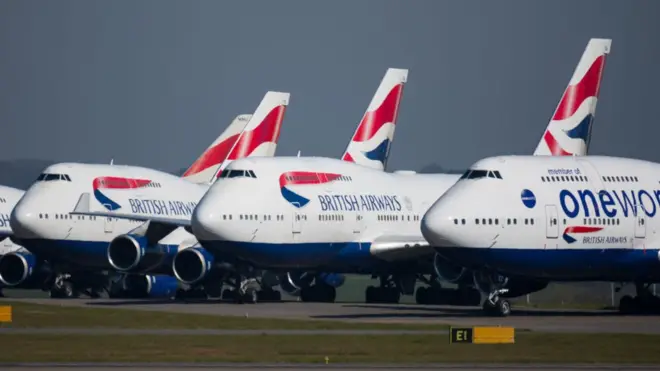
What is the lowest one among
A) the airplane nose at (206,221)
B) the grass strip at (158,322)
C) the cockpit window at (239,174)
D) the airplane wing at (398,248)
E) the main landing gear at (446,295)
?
the grass strip at (158,322)

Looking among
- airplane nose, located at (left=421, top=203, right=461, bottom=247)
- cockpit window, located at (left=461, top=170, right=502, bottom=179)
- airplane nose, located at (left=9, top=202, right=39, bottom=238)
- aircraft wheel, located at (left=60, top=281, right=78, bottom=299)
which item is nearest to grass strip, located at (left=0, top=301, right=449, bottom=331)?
airplane nose, located at (left=421, top=203, right=461, bottom=247)

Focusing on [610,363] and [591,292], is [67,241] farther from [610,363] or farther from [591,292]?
[610,363]

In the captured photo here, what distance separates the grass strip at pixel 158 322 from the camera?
49.1m

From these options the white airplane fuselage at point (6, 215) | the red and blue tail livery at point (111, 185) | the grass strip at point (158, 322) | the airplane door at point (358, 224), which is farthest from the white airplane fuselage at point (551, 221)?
the white airplane fuselage at point (6, 215)

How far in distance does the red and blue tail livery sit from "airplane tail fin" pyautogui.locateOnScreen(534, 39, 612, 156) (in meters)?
19.0

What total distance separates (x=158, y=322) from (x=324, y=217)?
1624 centimetres

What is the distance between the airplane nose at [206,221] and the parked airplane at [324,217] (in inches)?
1.6

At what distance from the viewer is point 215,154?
89312 mm

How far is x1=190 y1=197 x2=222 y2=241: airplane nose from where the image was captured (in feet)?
211

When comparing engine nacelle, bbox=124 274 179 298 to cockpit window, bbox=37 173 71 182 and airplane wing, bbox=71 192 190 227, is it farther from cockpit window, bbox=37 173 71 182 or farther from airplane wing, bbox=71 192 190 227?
cockpit window, bbox=37 173 71 182

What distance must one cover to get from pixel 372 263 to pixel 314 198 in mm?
4273

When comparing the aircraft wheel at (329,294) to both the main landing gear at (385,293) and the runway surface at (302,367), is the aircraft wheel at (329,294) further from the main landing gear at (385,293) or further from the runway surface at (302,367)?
the runway surface at (302,367)

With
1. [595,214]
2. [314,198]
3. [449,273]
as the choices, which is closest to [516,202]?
[595,214]

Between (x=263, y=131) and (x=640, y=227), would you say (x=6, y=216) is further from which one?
(x=640, y=227)
